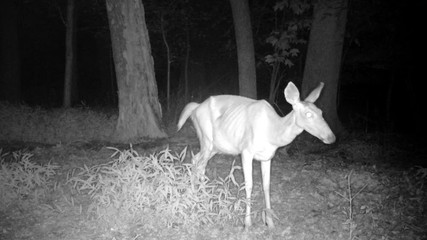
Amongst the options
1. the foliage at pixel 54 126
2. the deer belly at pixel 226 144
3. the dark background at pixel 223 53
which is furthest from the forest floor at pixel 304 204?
the dark background at pixel 223 53

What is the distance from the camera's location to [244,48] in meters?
11.1

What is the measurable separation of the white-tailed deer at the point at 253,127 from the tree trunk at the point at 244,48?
5.31 metres

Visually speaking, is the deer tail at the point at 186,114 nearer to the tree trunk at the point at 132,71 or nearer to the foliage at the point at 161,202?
the foliage at the point at 161,202

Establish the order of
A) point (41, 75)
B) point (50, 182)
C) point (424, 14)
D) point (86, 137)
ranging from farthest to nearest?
point (41, 75) → point (424, 14) → point (86, 137) → point (50, 182)

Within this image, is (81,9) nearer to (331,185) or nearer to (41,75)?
(41,75)

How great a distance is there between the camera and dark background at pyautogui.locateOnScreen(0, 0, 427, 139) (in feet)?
49.6

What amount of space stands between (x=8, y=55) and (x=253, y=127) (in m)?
14.8

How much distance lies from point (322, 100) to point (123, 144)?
4.62 metres

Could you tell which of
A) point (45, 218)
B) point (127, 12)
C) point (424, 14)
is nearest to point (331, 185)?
point (45, 218)

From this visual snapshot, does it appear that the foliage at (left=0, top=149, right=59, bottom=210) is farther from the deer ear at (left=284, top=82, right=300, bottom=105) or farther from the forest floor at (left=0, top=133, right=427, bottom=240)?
the deer ear at (left=284, top=82, right=300, bottom=105)

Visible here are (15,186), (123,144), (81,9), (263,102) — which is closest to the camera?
(263,102)

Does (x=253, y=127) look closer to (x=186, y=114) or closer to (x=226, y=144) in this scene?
(x=226, y=144)

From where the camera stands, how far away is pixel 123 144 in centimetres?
921

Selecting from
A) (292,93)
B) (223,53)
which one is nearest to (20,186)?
(292,93)
